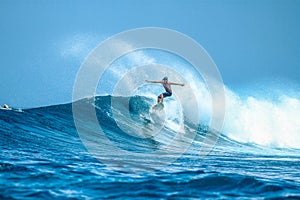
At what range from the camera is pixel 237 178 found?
6281 millimetres

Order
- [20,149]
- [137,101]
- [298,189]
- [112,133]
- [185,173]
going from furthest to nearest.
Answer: [137,101] < [112,133] < [20,149] < [185,173] < [298,189]

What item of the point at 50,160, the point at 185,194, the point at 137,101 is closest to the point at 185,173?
the point at 185,194

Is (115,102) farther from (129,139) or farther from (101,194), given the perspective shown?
(101,194)

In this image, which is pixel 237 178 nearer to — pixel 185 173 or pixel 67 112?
pixel 185 173

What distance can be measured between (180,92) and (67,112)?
1577 cm

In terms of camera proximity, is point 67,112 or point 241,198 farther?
point 67,112

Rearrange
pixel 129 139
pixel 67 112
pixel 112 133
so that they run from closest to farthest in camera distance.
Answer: pixel 129 139
pixel 112 133
pixel 67 112

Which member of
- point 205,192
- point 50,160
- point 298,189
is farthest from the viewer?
point 50,160

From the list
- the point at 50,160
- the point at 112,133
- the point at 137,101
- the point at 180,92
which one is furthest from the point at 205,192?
the point at 180,92

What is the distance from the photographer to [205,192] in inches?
203

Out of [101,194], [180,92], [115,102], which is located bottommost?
[101,194]

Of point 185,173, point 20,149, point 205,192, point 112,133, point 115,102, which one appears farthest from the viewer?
point 115,102

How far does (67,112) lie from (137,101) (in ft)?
28.5

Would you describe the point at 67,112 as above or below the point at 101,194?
above
